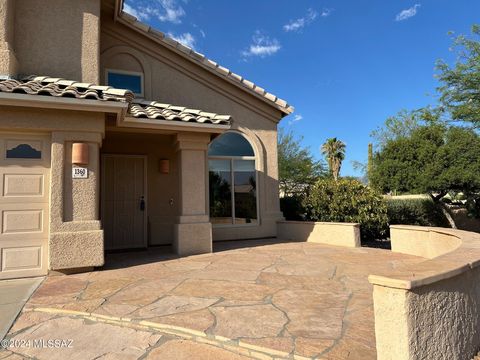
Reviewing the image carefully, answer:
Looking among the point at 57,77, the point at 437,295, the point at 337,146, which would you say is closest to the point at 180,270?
the point at 437,295

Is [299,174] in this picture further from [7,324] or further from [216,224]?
[7,324]

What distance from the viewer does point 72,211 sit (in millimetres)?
5934

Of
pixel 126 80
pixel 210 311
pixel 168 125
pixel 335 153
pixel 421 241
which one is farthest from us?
pixel 335 153

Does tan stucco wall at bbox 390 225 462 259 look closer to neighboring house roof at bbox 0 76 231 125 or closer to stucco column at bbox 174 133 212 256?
stucco column at bbox 174 133 212 256

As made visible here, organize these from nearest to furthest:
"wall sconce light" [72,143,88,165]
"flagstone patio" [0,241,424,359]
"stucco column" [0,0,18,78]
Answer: "flagstone patio" [0,241,424,359]
"wall sconce light" [72,143,88,165]
"stucco column" [0,0,18,78]

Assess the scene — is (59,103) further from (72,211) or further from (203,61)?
(203,61)

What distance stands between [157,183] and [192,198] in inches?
82.9

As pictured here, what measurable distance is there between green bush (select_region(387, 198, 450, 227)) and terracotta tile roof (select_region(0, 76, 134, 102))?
12129 mm

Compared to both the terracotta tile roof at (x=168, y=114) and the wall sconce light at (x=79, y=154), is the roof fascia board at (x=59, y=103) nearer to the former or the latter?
the wall sconce light at (x=79, y=154)

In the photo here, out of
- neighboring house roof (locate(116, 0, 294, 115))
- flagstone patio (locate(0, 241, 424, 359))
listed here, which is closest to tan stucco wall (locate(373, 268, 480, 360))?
flagstone patio (locate(0, 241, 424, 359))

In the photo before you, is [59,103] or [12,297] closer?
[12,297]

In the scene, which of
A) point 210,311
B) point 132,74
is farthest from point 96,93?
point 210,311

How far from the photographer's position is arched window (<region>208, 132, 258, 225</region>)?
10195mm

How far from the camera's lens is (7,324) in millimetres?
3641
